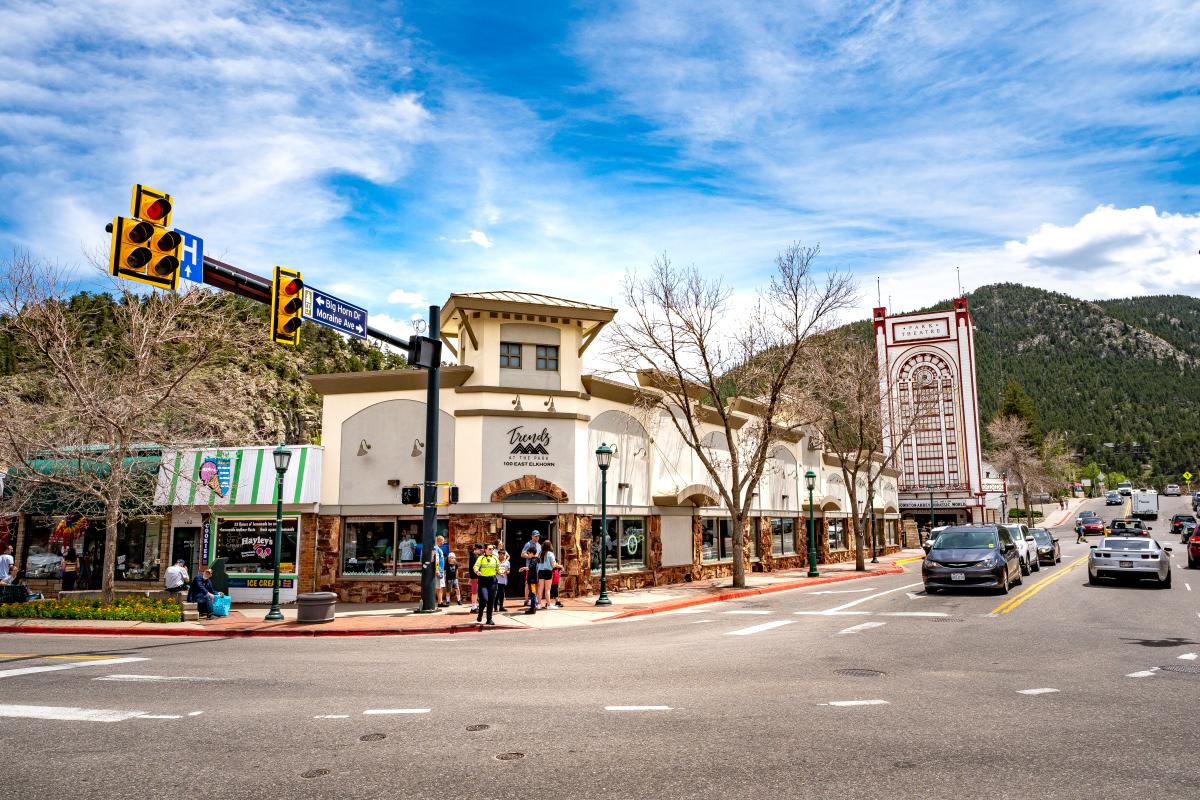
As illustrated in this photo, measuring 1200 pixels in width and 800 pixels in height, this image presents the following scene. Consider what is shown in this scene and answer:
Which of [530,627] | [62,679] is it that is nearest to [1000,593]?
[530,627]

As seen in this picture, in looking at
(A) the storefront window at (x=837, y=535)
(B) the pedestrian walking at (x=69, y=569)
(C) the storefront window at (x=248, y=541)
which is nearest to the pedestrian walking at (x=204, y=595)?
(C) the storefront window at (x=248, y=541)

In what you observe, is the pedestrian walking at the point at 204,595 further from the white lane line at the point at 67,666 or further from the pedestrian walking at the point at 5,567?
the white lane line at the point at 67,666

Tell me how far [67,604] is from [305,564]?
5774 millimetres

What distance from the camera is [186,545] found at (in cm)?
2356

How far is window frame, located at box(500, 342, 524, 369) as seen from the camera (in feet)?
76.6

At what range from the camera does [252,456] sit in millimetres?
23594

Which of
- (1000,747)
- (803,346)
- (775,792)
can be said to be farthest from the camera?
(803,346)

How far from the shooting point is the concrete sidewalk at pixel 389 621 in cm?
1680

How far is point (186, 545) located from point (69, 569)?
4412 mm

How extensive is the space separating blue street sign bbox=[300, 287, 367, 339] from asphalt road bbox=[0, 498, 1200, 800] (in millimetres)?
5879

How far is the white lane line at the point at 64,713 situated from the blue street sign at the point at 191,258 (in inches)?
206

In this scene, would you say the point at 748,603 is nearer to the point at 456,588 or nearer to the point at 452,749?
the point at 456,588

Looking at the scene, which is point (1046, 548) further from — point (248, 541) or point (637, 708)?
point (248, 541)

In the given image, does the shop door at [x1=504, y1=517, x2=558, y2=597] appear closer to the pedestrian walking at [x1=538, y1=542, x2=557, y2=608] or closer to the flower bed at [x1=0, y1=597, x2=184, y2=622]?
the pedestrian walking at [x1=538, y1=542, x2=557, y2=608]
